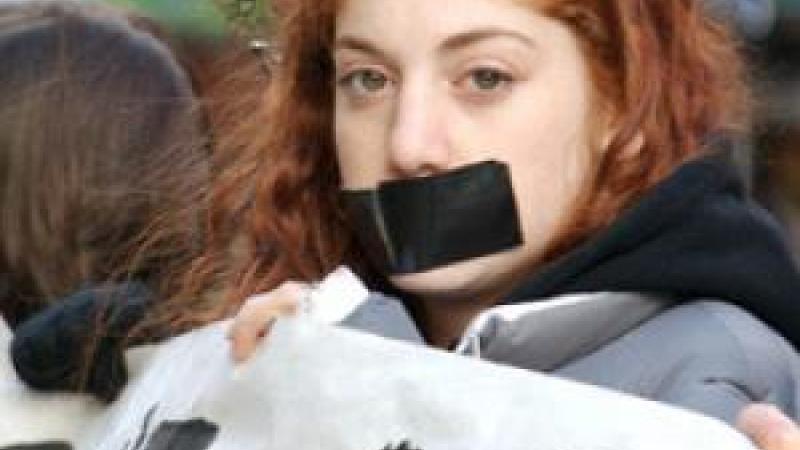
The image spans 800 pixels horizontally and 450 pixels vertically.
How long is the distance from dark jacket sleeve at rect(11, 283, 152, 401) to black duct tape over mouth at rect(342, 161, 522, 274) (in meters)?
0.47

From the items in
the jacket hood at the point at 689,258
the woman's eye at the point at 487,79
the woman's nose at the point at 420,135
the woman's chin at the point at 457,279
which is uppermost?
the woman's eye at the point at 487,79

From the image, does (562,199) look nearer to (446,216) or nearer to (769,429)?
(446,216)

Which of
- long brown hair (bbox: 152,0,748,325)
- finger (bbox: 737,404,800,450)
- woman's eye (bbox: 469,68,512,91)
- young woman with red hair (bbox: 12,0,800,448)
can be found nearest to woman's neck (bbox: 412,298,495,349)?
young woman with red hair (bbox: 12,0,800,448)

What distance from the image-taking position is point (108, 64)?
101 inches

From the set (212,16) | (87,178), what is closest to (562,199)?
(87,178)

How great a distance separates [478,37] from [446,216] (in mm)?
167

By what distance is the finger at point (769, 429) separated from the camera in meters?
1.52

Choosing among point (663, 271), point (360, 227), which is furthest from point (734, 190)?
point (360, 227)

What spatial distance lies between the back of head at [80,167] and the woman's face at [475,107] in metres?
0.63

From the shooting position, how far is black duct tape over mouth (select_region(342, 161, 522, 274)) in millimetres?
1856

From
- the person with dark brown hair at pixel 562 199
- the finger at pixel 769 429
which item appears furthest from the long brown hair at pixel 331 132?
the finger at pixel 769 429

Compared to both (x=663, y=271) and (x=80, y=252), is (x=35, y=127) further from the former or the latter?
(x=663, y=271)

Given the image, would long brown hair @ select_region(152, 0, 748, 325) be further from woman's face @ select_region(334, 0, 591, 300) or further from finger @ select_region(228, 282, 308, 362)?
finger @ select_region(228, 282, 308, 362)

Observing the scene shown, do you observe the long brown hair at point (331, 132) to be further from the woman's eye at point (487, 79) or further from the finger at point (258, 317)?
the finger at point (258, 317)
